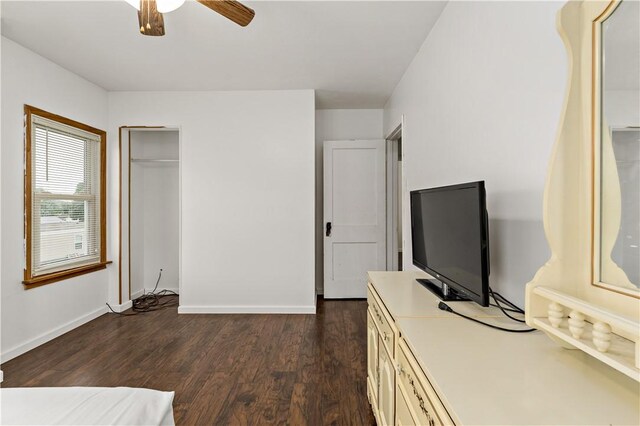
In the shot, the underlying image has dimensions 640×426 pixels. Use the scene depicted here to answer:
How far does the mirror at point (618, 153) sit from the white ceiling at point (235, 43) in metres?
1.78

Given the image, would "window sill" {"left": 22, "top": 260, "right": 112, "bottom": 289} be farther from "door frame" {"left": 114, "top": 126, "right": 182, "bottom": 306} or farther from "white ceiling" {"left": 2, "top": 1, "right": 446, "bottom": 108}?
"white ceiling" {"left": 2, "top": 1, "right": 446, "bottom": 108}

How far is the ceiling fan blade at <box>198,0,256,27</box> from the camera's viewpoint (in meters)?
1.91

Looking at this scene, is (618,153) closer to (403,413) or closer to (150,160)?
(403,413)

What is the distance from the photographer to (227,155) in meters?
4.06

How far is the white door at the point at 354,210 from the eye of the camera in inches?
178

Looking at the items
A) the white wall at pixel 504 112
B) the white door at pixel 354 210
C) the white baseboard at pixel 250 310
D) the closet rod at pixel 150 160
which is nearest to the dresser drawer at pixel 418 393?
the white wall at pixel 504 112

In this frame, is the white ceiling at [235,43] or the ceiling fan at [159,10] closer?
the ceiling fan at [159,10]

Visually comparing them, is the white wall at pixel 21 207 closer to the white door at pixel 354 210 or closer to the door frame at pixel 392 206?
the white door at pixel 354 210

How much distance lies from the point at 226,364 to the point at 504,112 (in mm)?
2611

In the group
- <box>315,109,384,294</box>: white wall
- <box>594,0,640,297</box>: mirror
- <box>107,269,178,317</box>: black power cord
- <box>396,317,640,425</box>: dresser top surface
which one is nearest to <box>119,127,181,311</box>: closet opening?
<box>107,269,178,317</box>: black power cord

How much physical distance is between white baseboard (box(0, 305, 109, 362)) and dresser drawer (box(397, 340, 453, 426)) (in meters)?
3.34

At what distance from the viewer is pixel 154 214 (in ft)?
15.7

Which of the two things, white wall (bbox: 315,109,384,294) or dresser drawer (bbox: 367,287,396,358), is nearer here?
dresser drawer (bbox: 367,287,396,358)

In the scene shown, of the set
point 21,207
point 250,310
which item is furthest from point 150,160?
point 250,310
